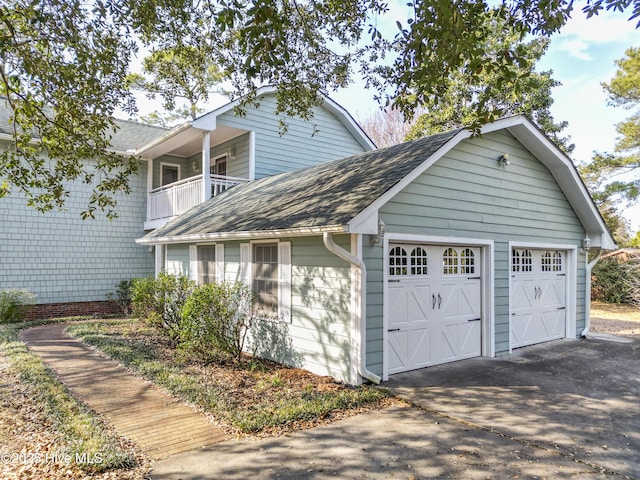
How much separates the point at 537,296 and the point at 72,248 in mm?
13016

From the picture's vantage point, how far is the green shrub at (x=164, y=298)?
896cm

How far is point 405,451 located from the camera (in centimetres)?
416

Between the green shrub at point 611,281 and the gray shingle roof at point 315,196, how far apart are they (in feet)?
46.4

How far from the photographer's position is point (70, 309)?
12914 millimetres

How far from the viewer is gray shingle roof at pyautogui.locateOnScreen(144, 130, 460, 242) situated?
20.5 feet

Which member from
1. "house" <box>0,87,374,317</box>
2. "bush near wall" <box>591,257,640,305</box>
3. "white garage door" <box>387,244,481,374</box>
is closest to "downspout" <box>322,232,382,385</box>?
"white garage door" <box>387,244,481,374</box>

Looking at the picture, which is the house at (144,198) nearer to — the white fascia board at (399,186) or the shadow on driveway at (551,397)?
the white fascia board at (399,186)

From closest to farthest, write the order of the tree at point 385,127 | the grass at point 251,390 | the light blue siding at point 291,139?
the grass at point 251,390, the light blue siding at point 291,139, the tree at point 385,127

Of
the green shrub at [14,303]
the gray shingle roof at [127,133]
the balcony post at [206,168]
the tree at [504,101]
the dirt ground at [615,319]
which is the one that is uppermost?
the tree at [504,101]

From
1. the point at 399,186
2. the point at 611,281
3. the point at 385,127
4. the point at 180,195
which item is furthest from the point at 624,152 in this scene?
the point at 180,195

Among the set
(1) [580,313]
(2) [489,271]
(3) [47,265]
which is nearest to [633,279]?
(1) [580,313]

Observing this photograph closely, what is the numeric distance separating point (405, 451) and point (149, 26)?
7.06 m

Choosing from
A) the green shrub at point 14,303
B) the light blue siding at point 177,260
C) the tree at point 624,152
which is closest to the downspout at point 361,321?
the light blue siding at point 177,260

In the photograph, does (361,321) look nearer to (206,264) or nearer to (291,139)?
(206,264)
